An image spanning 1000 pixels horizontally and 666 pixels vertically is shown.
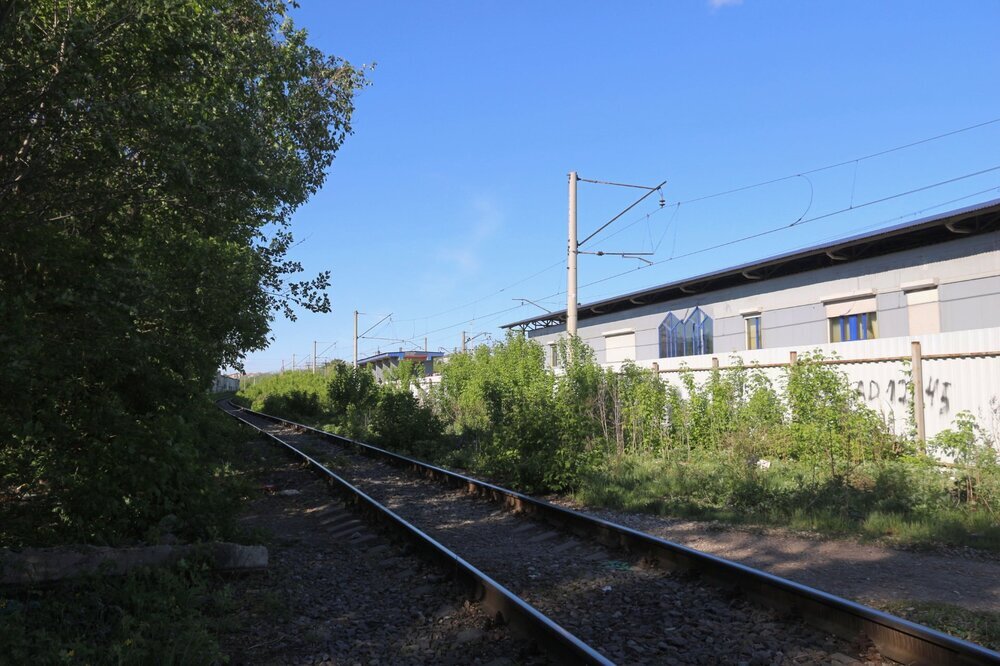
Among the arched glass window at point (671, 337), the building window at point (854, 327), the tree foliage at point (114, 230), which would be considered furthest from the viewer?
the arched glass window at point (671, 337)

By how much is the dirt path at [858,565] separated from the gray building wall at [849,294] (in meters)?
12.6

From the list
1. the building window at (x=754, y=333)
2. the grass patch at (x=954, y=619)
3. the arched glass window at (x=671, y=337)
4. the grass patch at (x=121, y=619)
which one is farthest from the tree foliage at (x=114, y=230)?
the arched glass window at (x=671, y=337)

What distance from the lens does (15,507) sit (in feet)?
20.2

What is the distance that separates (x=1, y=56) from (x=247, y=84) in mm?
3345

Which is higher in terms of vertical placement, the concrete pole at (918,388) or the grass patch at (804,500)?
the concrete pole at (918,388)

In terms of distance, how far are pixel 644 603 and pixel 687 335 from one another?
23.0m

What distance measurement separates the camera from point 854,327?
20625 millimetres

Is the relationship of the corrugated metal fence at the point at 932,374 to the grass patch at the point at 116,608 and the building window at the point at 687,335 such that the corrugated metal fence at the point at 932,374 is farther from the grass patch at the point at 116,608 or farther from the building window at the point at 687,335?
the building window at the point at 687,335

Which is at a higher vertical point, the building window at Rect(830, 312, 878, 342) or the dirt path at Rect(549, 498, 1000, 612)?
the building window at Rect(830, 312, 878, 342)

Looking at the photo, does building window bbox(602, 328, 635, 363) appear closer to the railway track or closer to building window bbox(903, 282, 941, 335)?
building window bbox(903, 282, 941, 335)

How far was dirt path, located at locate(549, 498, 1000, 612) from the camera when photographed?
554 centimetres

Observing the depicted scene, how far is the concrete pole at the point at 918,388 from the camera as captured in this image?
11023mm

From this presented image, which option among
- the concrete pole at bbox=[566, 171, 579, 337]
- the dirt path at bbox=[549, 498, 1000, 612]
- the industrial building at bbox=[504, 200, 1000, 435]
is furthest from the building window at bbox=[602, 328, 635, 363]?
the dirt path at bbox=[549, 498, 1000, 612]

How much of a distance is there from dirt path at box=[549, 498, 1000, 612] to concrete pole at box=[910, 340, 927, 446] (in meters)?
4.74
